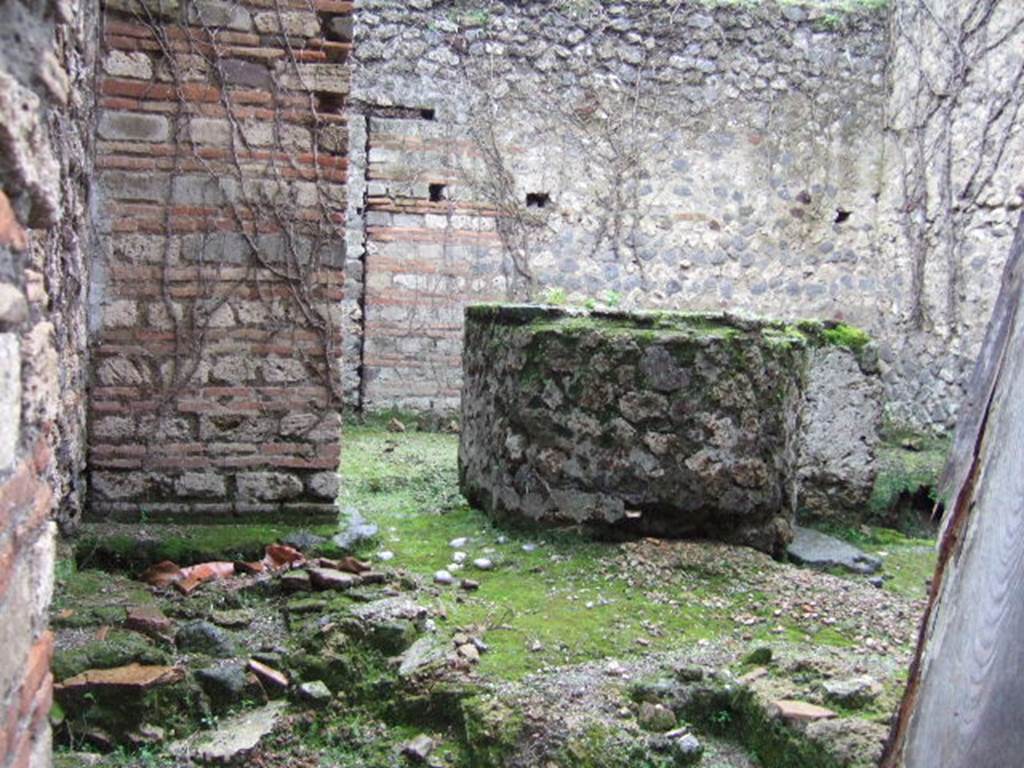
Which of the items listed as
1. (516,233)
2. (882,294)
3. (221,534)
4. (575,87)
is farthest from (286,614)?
(882,294)

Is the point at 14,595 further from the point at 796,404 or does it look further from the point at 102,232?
the point at 796,404

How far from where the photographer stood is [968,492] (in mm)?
1739

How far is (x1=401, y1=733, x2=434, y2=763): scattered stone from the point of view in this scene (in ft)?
9.36

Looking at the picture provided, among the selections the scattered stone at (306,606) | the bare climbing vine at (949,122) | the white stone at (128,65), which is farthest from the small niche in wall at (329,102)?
the bare climbing vine at (949,122)

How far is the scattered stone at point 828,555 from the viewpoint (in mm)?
5078

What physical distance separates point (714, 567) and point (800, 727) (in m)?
1.59

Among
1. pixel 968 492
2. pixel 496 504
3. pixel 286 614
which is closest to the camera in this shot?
pixel 968 492

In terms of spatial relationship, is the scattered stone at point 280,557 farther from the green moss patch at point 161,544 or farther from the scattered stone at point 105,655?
the scattered stone at point 105,655

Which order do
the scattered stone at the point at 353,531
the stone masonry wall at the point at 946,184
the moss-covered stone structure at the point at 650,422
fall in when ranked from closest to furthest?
the scattered stone at the point at 353,531 → the moss-covered stone structure at the point at 650,422 → the stone masonry wall at the point at 946,184

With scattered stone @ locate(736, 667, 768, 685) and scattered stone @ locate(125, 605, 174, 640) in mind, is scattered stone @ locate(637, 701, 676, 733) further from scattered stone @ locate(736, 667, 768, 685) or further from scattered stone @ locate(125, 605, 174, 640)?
scattered stone @ locate(125, 605, 174, 640)

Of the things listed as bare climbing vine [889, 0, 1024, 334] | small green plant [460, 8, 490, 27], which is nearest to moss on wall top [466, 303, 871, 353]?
bare climbing vine [889, 0, 1024, 334]

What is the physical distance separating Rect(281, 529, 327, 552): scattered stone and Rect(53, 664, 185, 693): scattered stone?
127cm

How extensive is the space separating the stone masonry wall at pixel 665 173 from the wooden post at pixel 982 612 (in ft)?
24.6

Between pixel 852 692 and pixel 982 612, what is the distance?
4.48 feet
